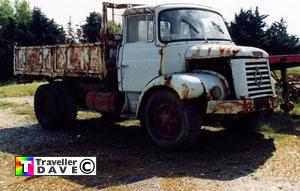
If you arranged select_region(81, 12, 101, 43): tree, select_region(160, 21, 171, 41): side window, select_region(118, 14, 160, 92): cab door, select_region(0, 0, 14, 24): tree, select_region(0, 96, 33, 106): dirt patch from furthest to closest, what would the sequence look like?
select_region(0, 0, 14, 24): tree
select_region(81, 12, 101, 43): tree
select_region(0, 96, 33, 106): dirt patch
select_region(118, 14, 160, 92): cab door
select_region(160, 21, 171, 41): side window

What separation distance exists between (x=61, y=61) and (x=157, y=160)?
4.54 metres

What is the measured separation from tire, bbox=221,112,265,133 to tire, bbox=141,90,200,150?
196cm

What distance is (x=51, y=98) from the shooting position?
37.8 ft

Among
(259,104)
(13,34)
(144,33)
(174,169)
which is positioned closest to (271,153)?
(259,104)

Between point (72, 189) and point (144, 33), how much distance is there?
3722 millimetres

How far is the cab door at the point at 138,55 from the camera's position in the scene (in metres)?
9.01

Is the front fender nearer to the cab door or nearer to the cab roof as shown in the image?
the cab door

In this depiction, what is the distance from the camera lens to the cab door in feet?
29.6

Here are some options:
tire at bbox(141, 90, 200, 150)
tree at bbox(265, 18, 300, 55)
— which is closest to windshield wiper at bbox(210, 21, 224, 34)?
tire at bbox(141, 90, 200, 150)

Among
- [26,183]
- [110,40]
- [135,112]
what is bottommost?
[26,183]

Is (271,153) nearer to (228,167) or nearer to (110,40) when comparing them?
(228,167)

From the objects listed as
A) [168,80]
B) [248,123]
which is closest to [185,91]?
[168,80]

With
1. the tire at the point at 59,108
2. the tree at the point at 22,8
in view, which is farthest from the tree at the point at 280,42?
the tree at the point at 22,8

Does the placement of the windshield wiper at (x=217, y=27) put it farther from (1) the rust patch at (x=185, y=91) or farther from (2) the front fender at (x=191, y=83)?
(1) the rust patch at (x=185, y=91)
